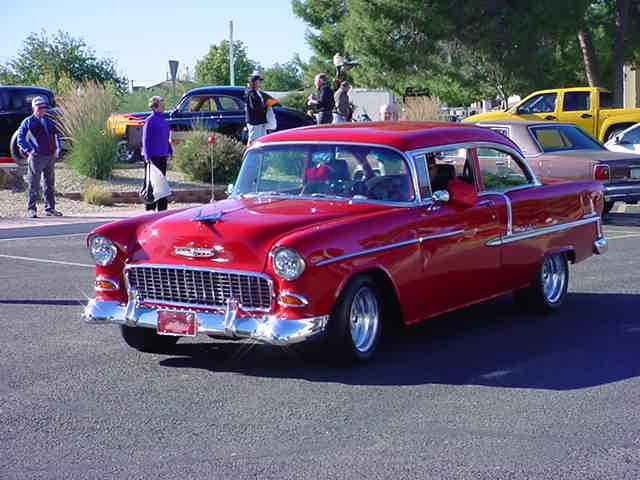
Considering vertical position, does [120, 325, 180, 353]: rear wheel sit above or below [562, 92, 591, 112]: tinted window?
below

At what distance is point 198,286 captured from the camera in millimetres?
7098

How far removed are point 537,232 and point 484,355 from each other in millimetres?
1724

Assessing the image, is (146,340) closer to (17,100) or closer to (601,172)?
(601,172)

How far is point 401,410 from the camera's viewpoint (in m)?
6.28

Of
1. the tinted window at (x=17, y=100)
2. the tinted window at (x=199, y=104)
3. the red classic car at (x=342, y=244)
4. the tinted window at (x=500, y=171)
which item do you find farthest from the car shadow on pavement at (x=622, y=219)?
the tinted window at (x=17, y=100)

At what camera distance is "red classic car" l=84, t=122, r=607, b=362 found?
6883mm

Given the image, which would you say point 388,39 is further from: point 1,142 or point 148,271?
point 148,271

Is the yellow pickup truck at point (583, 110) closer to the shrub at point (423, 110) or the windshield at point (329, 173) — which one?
the shrub at point (423, 110)

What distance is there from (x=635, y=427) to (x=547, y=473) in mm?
1023

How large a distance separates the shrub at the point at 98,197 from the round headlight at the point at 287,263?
13.6 m

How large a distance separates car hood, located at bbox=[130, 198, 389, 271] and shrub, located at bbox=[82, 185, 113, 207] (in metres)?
12.4

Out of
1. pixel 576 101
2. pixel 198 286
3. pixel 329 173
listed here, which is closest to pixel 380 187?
pixel 329 173

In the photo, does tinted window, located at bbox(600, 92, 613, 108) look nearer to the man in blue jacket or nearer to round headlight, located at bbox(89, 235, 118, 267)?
the man in blue jacket

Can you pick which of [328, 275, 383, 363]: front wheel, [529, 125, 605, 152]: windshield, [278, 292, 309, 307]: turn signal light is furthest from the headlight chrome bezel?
[529, 125, 605, 152]: windshield
